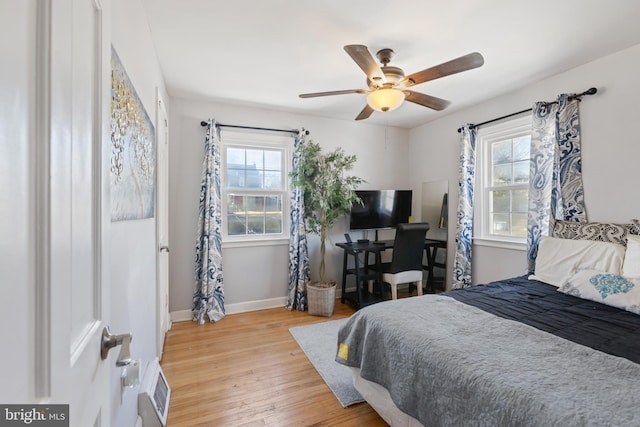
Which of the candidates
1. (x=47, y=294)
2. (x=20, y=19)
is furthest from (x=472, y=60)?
(x=47, y=294)

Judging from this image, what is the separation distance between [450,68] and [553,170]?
156 cm

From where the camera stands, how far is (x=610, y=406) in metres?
0.91

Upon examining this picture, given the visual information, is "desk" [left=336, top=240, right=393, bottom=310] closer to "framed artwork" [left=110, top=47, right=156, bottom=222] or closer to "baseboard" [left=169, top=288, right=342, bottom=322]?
"baseboard" [left=169, top=288, right=342, bottom=322]

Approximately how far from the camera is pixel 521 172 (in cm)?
306

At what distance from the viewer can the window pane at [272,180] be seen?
143 inches

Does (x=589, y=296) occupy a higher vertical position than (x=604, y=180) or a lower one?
lower

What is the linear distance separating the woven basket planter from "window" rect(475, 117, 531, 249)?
185 centimetres

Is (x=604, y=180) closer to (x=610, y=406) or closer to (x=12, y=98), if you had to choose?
(x=610, y=406)

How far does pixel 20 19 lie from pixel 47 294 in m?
0.39

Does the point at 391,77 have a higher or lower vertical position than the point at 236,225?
higher

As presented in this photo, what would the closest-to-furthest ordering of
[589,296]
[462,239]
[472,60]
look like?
[472,60]
[589,296]
[462,239]

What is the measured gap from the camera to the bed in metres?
0.98

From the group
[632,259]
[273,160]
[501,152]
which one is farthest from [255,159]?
[632,259]

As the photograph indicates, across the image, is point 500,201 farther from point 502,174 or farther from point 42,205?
point 42,205
